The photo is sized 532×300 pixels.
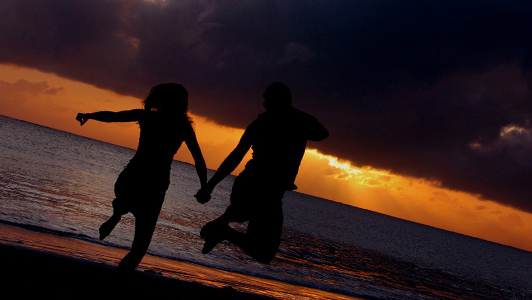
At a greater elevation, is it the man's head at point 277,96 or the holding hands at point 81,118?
the man's head at point 277,96

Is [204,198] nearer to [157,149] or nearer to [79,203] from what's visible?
[157,149]

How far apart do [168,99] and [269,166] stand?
1.41 meters

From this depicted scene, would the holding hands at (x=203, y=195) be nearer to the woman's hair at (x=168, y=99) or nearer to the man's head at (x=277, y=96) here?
the woman's hair at (x=168, y=99)

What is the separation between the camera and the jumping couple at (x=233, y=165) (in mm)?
4062

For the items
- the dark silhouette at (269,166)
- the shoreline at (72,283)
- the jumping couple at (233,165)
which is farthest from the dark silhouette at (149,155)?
the dark silhouette at (269,166)

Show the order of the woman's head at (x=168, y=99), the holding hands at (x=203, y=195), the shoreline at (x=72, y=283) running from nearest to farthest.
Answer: the shoreline at (x=72, y=283) < the holding hands at (x=203, y=195) < the woman's head at (x=168, y=99)

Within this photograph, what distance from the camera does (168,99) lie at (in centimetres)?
452

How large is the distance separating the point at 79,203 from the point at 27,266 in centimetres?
1559

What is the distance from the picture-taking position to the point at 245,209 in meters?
4.23

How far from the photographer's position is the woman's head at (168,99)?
178 inches

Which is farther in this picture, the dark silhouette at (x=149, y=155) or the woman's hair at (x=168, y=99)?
the woman's hair at (x=168, y=99)

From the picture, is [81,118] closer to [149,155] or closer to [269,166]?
[149,155]

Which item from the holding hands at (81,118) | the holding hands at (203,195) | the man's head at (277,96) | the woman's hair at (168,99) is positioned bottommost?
the holding hands at (203,195)

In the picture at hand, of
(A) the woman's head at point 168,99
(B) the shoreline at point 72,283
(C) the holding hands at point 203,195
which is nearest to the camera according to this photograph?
(B) the shoreline at point 72,283
